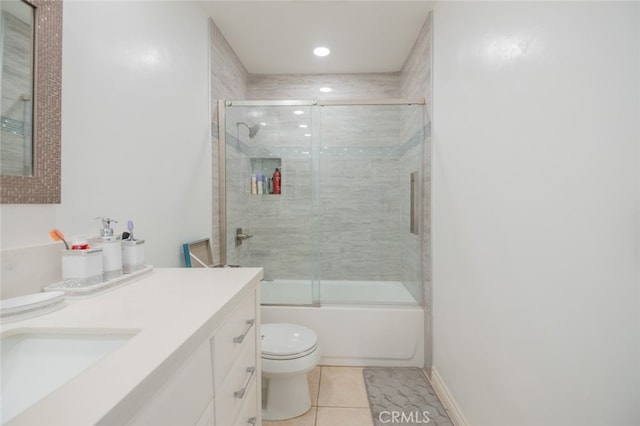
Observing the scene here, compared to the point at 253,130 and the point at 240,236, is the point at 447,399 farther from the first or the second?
the point at 253,130

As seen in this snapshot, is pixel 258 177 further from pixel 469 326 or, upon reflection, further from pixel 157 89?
pixel 469 326

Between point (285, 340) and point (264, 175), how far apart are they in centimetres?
149

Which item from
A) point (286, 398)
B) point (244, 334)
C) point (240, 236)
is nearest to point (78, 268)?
point (244, 334)

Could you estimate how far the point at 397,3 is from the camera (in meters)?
1.95

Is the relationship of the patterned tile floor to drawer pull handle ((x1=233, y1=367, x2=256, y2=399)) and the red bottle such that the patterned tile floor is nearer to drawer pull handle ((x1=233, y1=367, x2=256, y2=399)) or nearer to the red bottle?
drawer pull handle ((x1=233, y1=367, x2=256, y2=399))

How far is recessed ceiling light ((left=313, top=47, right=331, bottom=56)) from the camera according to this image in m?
2.53

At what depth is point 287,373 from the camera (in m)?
1.56

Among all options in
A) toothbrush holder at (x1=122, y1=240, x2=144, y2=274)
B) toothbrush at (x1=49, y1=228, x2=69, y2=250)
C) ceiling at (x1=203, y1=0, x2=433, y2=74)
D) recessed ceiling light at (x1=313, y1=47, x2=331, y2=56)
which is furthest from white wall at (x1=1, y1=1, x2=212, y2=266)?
recessed ceiling light at (x1=313, y1=47, x2=331, y2=56)

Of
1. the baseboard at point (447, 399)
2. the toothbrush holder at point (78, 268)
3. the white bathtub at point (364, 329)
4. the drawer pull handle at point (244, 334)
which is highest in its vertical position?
the toothbrush holder at point (78, 268)

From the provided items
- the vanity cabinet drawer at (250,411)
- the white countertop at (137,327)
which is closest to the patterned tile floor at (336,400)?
the vanity cabinet drawer at (250,411)

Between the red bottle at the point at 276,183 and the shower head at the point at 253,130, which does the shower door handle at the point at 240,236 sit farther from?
the shower head at the point at 253,130

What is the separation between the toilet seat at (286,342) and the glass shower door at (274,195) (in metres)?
0.49

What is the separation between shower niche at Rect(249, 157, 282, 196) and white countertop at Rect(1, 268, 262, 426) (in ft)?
5.26

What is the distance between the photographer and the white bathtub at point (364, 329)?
211 centimetres
